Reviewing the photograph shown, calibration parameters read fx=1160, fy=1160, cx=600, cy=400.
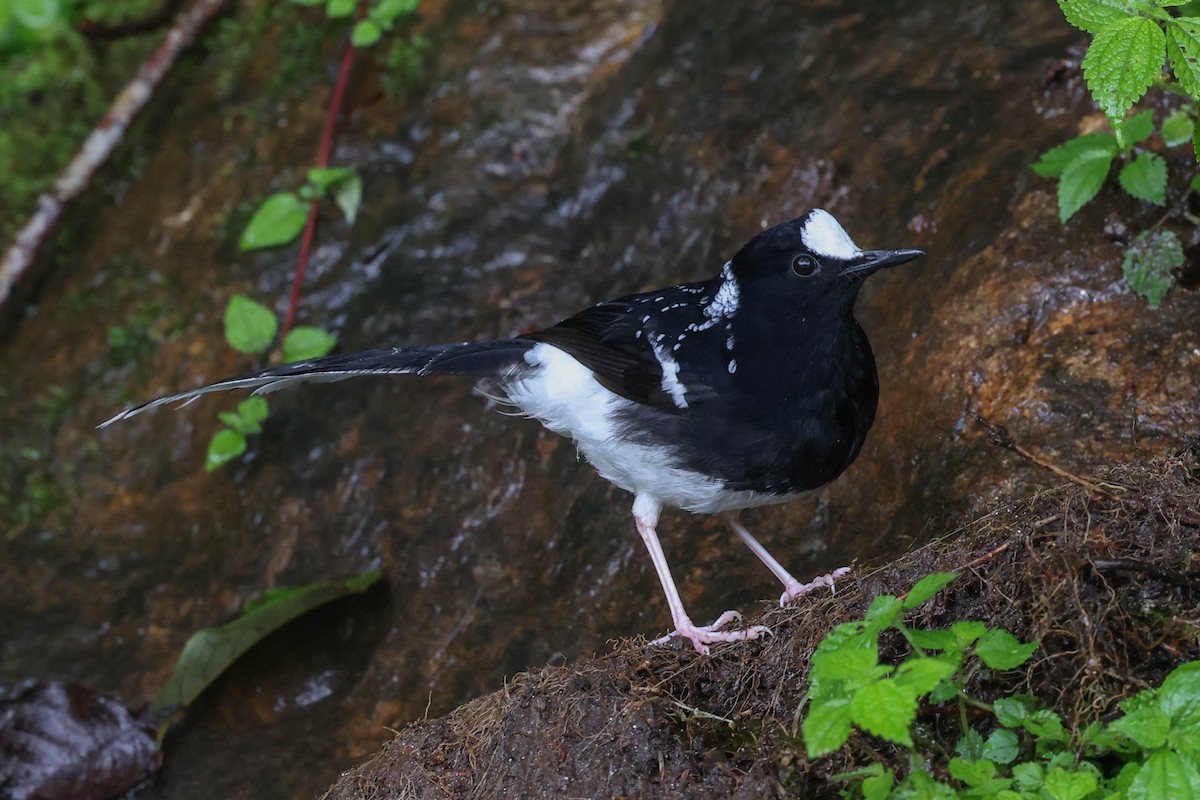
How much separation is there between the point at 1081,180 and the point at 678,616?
162cm

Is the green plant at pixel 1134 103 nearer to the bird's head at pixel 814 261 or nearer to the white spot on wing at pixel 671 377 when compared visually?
the bird's head at pixel 814 261

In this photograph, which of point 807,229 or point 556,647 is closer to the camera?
point 807,229

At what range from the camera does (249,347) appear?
4.58 meters

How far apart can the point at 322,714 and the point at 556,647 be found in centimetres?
88

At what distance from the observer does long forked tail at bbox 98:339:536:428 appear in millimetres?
3182

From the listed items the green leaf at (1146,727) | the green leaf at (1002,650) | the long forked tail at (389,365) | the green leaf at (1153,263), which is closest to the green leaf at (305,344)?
the long forked tail at (389,365)

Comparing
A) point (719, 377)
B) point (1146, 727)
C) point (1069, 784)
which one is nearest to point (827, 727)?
point (1069, 784)

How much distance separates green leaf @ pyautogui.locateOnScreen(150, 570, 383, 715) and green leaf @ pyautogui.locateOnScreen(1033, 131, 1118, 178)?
2664mm

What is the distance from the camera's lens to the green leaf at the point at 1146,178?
3094 mm

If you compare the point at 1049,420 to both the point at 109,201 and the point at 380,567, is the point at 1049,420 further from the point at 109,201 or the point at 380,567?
the point at 109,201

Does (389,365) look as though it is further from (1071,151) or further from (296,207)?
(296,207)

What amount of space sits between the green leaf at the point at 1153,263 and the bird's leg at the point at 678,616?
1387mm

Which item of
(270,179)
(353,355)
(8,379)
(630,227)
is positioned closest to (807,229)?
(353,355)

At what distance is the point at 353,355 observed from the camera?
10.7 ft
